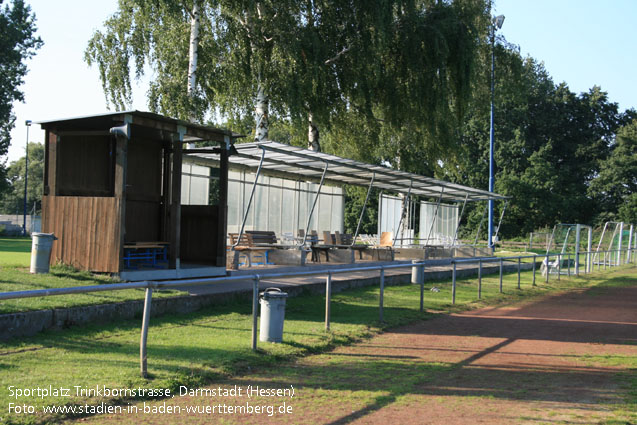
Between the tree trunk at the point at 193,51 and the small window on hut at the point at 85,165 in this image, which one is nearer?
the small window on hut at the point at 85,165

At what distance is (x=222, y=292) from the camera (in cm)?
1219

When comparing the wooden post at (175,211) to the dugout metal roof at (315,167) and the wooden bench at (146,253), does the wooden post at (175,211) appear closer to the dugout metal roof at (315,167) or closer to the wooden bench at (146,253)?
the wooden bench at (146,253)

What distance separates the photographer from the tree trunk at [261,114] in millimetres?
19281

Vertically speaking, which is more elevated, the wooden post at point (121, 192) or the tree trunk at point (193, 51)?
the tree trunk at point (193, 51)

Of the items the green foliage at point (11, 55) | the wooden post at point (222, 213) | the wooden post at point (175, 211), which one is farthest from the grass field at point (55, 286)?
the green foliage at point (11, 55)

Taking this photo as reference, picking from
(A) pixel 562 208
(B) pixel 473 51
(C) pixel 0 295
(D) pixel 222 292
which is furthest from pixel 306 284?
(A) pixel 562 208

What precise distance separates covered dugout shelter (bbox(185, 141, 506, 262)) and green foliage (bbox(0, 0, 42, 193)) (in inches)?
1246

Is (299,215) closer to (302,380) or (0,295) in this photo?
(302,380)

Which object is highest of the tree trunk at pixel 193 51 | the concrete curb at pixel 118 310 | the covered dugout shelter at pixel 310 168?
the tree trunk at pixel 193 51

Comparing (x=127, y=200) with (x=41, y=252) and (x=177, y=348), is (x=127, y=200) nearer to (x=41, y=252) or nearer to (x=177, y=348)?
(x=41, y=252)

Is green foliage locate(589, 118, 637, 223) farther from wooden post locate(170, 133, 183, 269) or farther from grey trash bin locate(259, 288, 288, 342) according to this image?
grey trash bin locate(259, 288, 288, 342)

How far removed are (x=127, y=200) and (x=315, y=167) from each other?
749 cm

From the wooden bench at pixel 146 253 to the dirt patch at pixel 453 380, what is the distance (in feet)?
17.1

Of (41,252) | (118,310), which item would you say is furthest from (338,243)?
(118,310)
